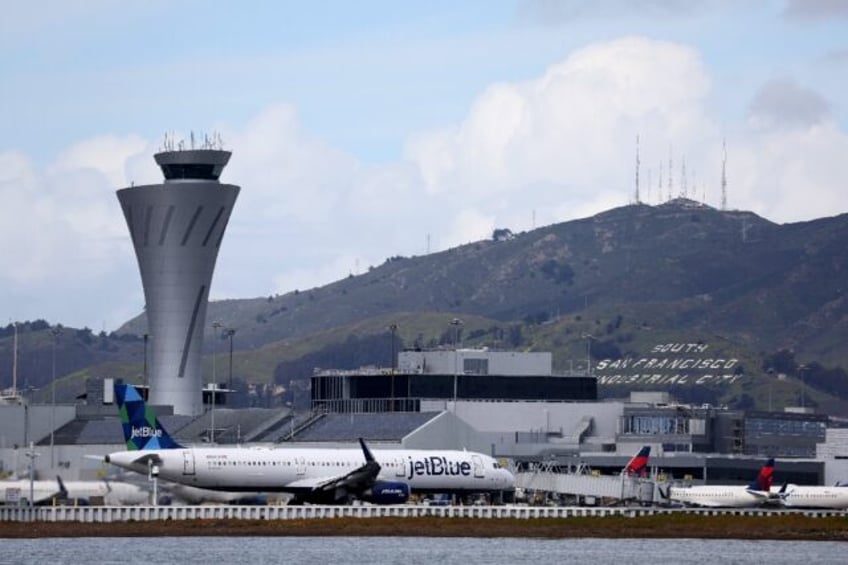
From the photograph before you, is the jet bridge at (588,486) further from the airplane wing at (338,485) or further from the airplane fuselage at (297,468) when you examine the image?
the airplane wing at (338,485)

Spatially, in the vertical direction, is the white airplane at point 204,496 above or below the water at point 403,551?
above

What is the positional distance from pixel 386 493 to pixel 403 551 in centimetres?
3054

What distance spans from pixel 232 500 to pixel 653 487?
1505 inches

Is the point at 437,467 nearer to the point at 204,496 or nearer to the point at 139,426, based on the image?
the point at 204,496

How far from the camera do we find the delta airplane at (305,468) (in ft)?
508

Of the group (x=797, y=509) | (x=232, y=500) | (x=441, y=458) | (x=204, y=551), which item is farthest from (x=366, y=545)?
(x=797, y=509)

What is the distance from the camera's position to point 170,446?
161 meters

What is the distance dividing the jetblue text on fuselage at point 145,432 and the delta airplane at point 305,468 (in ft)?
0.25

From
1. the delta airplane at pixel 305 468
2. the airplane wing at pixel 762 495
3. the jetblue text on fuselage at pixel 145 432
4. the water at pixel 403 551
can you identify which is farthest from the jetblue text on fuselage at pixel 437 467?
the airplane wing at pixel 762 495

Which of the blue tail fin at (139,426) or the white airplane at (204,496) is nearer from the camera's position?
the white airplane at (204,496)

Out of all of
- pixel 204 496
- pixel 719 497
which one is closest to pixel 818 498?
pixel 719 497

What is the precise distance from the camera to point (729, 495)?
607 feet

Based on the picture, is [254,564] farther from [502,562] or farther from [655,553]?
[655,553]

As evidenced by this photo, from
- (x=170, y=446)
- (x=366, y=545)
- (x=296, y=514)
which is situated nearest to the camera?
(x=366, y=545)
